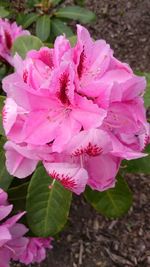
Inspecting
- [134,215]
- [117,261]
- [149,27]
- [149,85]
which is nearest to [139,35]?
[149,27]

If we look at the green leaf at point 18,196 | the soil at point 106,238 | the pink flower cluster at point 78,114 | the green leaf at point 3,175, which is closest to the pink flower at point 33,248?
the green leaf at point 18,196

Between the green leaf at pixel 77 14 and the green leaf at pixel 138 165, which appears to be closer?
the green leaf at pixel 138 165

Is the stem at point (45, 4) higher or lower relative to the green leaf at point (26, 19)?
higher

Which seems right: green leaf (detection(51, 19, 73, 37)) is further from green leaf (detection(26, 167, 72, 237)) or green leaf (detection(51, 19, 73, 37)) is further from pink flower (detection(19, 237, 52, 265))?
green leaf (detection(26, 167, 72, 237))

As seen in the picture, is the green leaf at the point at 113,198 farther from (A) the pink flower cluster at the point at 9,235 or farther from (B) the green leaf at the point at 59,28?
(B) the green leaf at the point at 59,28

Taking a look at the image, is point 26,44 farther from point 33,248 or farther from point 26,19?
point 26,19

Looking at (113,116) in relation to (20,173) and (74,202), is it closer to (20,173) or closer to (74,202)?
(20,173)
